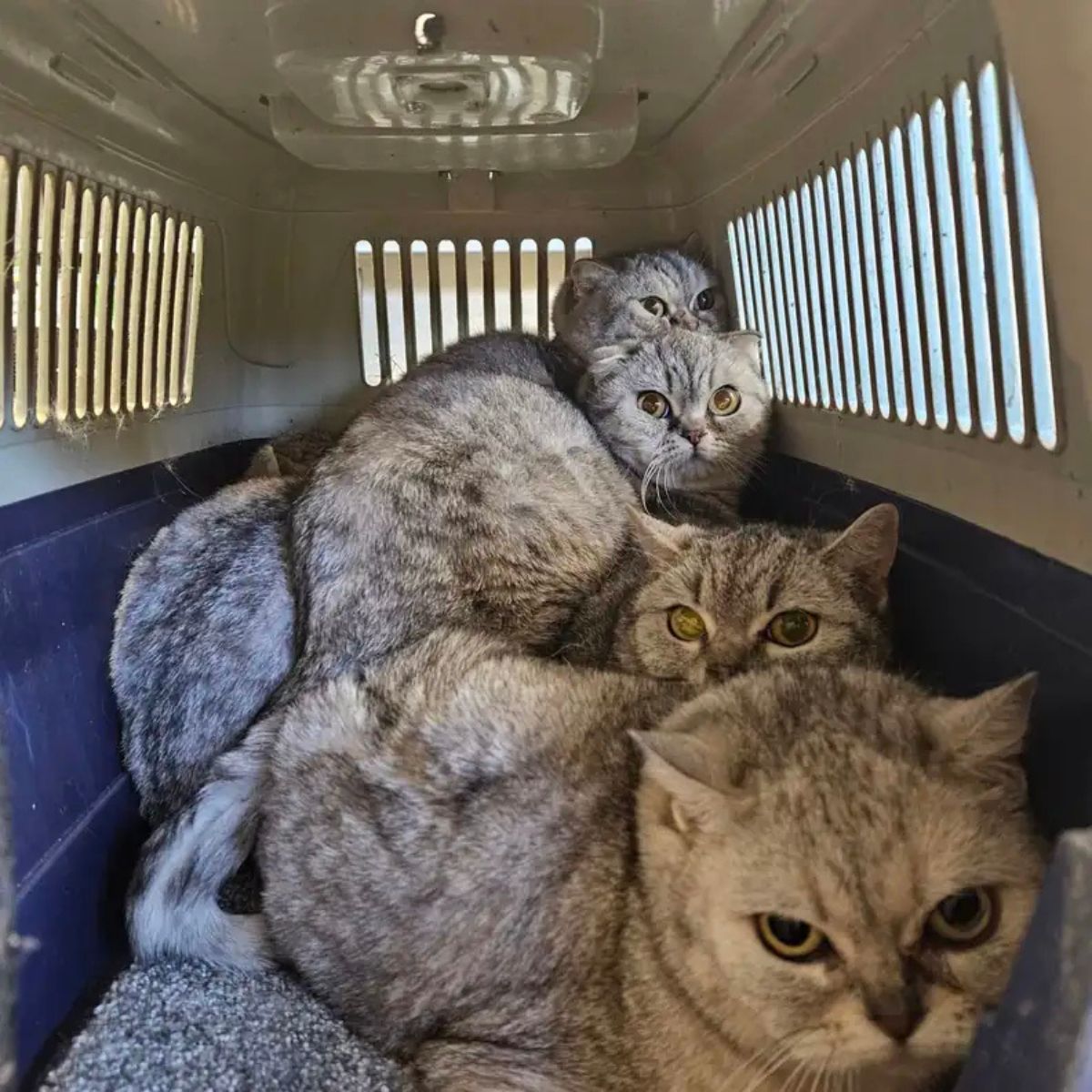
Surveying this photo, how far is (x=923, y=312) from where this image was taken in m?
1.30

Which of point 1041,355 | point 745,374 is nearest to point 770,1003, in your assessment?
point 1041,355

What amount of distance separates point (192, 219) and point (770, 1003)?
155 centimetres

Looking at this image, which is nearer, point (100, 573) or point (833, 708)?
point (833, 708)

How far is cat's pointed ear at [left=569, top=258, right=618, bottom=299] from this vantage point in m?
1.98

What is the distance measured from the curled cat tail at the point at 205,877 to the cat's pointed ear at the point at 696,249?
1.17 metres

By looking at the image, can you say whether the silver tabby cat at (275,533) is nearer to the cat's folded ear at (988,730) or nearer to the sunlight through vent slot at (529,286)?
the sunlight through vent slot at (529,286)

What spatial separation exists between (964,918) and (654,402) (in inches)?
45.4

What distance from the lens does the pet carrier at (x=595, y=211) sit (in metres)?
0.98

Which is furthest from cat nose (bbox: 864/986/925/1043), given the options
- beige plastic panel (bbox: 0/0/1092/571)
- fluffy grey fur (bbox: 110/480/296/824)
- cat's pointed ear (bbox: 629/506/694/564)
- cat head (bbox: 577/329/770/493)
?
cat head (bbox: 577/329/770/493)

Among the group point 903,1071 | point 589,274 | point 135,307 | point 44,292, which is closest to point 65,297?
point 44,292

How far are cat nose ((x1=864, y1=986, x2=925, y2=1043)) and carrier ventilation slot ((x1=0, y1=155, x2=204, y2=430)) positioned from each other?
3.74ft

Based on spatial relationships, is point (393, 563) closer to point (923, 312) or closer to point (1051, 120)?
point (923, 312)

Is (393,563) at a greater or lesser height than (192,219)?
lesser

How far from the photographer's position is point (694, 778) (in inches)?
34.8
